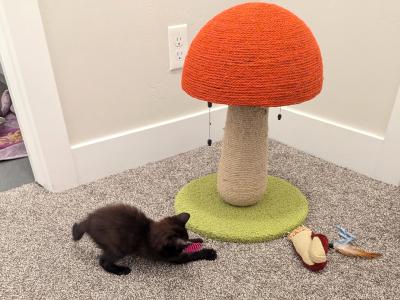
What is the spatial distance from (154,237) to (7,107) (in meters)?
1.23

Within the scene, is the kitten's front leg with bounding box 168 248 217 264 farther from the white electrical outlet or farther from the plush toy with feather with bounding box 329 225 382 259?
the white electrical outlet

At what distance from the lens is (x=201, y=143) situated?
1.40 metres

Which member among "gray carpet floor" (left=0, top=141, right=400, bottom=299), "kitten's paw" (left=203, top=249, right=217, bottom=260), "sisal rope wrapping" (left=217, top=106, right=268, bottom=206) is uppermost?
"sisal rope wrapping" (left=217, top=106, right=268, bottom=206)

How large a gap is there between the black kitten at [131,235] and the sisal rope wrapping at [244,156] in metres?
0.19

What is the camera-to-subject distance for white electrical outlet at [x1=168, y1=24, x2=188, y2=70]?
46.4 inches

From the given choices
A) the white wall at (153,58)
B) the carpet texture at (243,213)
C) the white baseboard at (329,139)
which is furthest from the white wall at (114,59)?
the white baseboard at (329,139)

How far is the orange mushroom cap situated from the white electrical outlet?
42 centimetres

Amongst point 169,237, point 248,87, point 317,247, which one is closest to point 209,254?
point 169,237

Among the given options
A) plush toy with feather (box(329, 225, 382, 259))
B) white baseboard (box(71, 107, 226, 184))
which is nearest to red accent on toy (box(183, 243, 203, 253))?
plush toy with feather (box(329, 225, 382, 259))

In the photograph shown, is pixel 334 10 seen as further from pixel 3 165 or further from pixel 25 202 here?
pixel 3 165

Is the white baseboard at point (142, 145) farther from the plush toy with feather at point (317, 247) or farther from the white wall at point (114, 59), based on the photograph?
the plush toy with feather at point (317, 247)

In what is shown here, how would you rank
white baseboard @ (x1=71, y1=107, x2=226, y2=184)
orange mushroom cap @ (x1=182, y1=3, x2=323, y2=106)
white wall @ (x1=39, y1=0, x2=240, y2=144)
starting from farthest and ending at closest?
white baseboard @ (x1=71, y1=107, x2=226, y2=184) < white wall @ (x1=39, y1=0, x2=240, y2=144) < orange mushroom cap @ (x1=182, y1=3, x2=323, y2=106)

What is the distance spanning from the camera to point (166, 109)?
1.27 metres

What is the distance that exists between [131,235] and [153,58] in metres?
0.62
